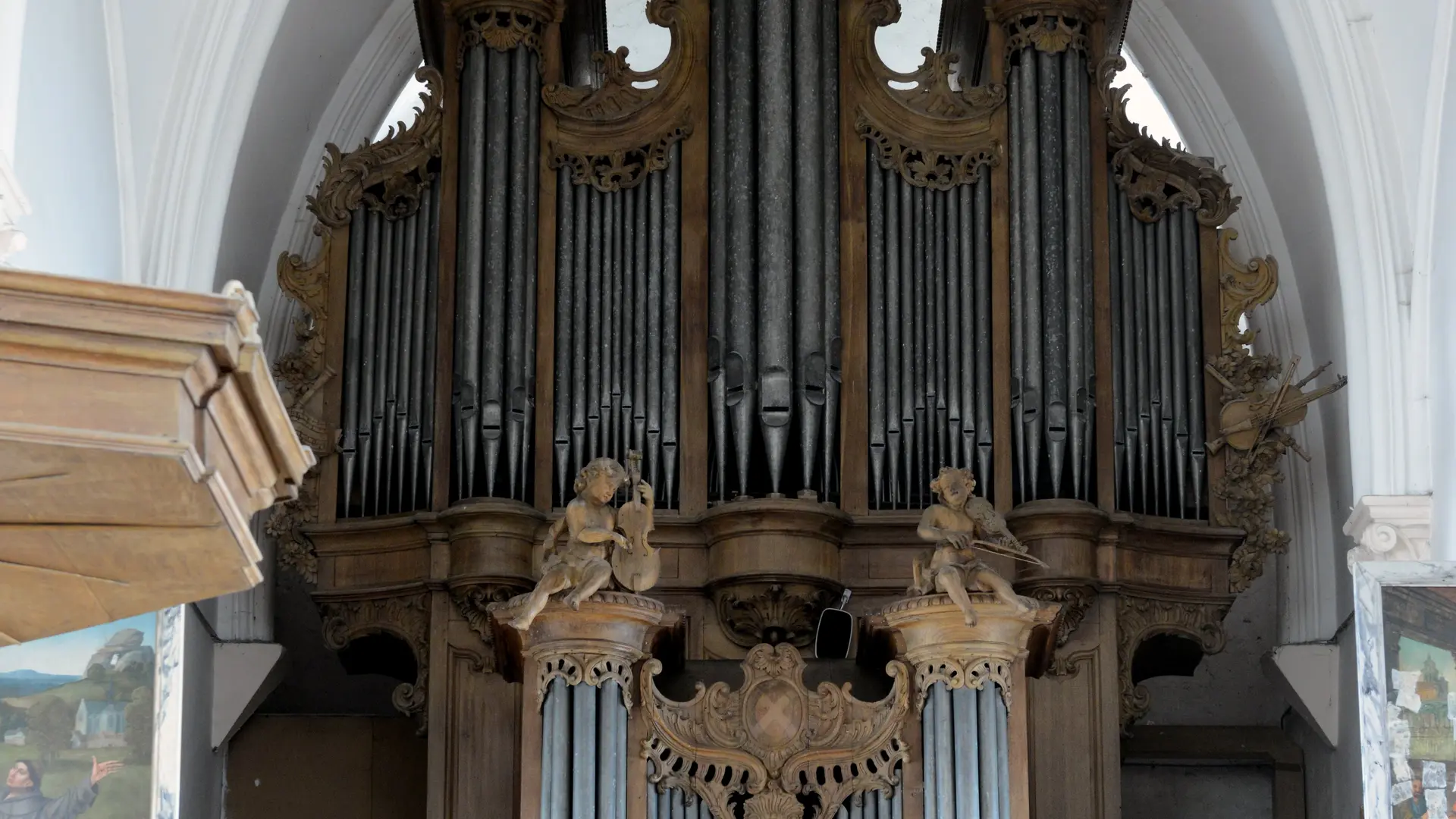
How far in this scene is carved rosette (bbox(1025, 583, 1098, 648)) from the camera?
1079cm

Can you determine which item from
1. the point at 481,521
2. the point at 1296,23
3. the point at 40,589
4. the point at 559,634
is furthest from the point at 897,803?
the point at 40,589

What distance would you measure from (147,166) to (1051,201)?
4027 mm

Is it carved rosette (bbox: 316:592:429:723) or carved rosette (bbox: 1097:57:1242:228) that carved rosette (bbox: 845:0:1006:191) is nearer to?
carved rosette (bbox: 1097:57:1242:228)

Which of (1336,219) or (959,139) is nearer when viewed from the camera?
(1336,219)

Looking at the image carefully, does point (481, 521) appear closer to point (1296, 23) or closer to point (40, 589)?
point (1296, 23)

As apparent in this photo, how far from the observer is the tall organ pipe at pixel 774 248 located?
36.2ft

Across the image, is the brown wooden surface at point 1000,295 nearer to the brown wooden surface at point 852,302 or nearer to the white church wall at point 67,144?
the brown wooden surface at point 852,302

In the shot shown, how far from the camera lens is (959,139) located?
11.7 m

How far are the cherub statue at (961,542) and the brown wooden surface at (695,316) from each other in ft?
4.02

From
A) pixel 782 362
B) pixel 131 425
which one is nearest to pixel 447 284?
pixel 782 362

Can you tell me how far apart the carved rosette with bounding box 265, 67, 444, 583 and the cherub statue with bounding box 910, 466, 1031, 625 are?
288 centimetres

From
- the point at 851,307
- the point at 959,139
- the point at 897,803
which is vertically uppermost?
the point at 959,139

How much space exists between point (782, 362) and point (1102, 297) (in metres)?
1.56

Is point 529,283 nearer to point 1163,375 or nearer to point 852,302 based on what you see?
point 852,302
